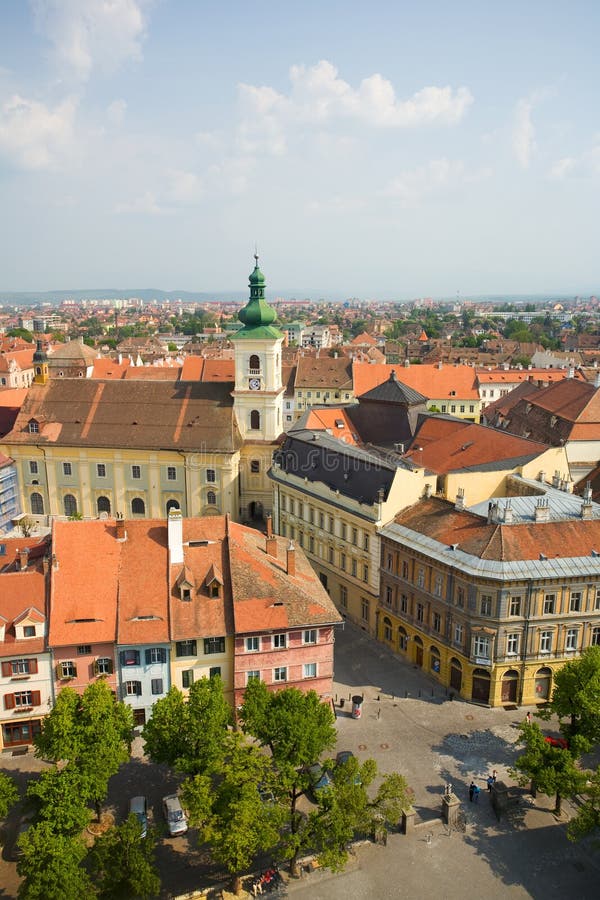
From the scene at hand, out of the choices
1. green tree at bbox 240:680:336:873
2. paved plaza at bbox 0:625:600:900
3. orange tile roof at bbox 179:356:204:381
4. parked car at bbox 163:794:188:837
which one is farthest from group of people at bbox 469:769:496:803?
orange tile roof at bbox 179:356:204:381

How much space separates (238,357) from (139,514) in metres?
20.5

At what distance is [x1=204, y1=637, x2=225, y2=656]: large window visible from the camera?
42781mm

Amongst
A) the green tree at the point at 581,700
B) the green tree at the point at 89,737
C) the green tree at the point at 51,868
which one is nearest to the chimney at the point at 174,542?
the green tree at the point at 89,737

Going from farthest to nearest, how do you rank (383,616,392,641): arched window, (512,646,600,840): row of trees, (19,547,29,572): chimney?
(383,616,392,641): arched window, (19,547,29,572): chimney, (512,646,600,840): row of trees

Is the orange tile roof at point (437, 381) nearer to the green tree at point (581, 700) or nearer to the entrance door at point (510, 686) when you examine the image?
the entrance door at point (510, 686)

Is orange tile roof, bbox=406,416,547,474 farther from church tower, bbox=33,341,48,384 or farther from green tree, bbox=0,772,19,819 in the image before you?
green tree, bbox=0,772,19,819

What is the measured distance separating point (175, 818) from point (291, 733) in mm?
7880

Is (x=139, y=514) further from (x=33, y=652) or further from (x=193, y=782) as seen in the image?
(x=193, y=782)

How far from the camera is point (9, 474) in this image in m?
78.8

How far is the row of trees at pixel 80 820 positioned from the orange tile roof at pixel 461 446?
39.2 metres

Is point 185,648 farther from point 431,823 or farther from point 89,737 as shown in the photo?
point 431,823

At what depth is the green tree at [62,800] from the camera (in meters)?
30.9

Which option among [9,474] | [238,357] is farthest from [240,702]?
[9,474]

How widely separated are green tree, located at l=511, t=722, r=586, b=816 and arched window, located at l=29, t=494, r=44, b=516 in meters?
60.6
